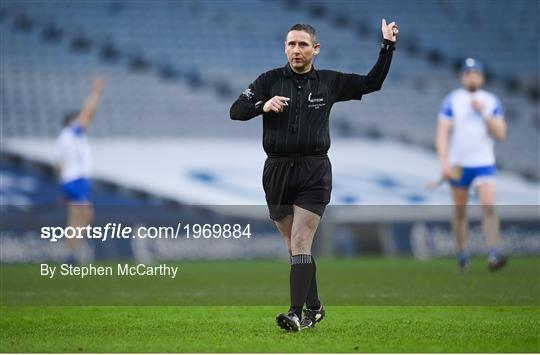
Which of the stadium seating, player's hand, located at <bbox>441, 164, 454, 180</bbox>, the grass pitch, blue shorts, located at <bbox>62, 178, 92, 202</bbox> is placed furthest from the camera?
the stadium seating

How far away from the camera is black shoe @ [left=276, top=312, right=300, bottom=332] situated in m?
6.89

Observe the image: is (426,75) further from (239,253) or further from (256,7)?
(239,253)

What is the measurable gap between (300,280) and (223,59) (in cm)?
1942

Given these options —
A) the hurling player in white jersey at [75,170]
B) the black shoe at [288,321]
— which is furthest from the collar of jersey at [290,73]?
the hurling player in white jersey at [75,170]

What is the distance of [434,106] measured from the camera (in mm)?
26141

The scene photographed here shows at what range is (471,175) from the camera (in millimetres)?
13766

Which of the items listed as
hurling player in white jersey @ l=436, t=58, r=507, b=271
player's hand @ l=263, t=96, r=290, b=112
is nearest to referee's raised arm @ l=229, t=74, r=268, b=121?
player's hand @ l=263, t=96, r=290, b=112

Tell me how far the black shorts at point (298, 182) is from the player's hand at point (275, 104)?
1.47 ft

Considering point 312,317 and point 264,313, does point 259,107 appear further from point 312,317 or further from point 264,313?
point 264,313

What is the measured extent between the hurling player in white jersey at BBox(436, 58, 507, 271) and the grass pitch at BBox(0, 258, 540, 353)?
0.50 meters

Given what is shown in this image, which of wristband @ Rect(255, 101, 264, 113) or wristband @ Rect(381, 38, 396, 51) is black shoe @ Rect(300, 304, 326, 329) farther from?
wristband @ Rect(381, 38, 396, 51)

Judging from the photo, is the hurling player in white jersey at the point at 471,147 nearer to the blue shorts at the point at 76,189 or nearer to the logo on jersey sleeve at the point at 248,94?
the blue shorts at the point at 76,189

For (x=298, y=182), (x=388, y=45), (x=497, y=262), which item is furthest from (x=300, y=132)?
(x=497, y=262)

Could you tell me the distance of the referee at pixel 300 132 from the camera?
7.07 meters
